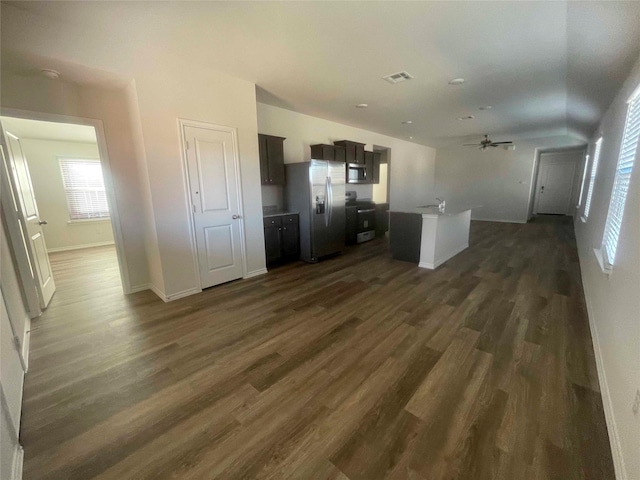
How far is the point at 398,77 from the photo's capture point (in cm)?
336

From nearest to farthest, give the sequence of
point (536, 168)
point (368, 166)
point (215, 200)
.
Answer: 1. point (215, 200)
2. point (368, 166)
3. point (536, 168)

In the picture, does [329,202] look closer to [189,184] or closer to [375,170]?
[189,184]

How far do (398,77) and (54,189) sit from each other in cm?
747

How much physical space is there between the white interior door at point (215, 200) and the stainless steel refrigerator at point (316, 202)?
4.00 ft

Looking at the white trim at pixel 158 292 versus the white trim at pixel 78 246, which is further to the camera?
the white trim at pixel 78 246

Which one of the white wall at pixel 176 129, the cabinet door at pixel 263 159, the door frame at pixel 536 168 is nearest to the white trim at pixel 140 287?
the white wall at pixel 176 129

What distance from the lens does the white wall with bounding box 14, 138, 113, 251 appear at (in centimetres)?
567

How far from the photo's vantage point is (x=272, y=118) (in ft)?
15.3

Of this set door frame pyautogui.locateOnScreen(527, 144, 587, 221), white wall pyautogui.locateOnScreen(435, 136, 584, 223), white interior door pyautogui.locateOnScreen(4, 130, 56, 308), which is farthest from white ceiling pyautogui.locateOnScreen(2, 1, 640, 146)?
door frame pyautogui.locateOnScreen(527, 144, 587, 221)

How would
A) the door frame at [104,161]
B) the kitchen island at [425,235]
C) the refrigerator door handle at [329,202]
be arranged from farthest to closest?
the refrigerator door handle at [329,202] → the kitchen island at [425,235] → the door frame at [104,161]

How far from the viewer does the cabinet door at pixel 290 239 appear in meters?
4.63

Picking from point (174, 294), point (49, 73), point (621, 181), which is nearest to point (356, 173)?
point (621, 181)

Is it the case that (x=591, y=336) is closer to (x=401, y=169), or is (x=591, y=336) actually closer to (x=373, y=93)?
(x=373, y=93)

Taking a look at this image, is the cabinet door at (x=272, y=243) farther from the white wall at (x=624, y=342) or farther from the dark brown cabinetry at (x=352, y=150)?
the white wall at (x=624, y=342)
